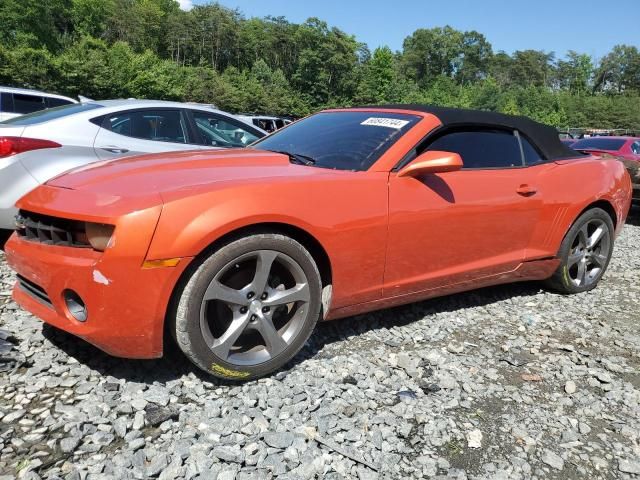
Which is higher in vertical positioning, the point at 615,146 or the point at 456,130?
the point at 456,130

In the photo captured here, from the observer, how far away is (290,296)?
2547mm

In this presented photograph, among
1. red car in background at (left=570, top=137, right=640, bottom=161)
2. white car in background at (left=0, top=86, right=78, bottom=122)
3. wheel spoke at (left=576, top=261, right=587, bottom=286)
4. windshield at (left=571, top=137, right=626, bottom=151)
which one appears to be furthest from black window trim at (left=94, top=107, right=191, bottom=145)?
windshield at (left=571, top=137, right=626, bottom=151)

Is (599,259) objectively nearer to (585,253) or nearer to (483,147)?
(585,253)

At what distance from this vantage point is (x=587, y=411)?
8.38 feet

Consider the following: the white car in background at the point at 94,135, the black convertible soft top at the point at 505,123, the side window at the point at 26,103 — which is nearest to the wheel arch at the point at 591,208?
the black convertible soft top at the point at 505,123

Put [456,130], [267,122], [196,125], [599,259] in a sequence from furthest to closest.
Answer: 1. [267,122]
2. [196,125]
3. [599,259]
4. [456,130]

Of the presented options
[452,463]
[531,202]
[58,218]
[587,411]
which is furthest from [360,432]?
[531,202]

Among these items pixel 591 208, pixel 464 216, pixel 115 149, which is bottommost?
pixel 591 208

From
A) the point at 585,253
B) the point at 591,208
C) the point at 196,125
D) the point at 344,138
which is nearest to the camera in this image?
the point at 344,138

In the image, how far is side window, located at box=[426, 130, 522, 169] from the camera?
3.35m

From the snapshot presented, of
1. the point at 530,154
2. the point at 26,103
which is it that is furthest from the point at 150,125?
the point at 26,103

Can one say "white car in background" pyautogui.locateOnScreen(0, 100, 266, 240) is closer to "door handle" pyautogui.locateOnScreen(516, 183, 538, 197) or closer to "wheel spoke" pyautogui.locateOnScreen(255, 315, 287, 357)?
"wheel spoke" pyautogui.locateOnScreen(255, 315, 287, 357)

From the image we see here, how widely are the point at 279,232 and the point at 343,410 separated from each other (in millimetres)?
897

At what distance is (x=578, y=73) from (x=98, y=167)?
5084 inches
